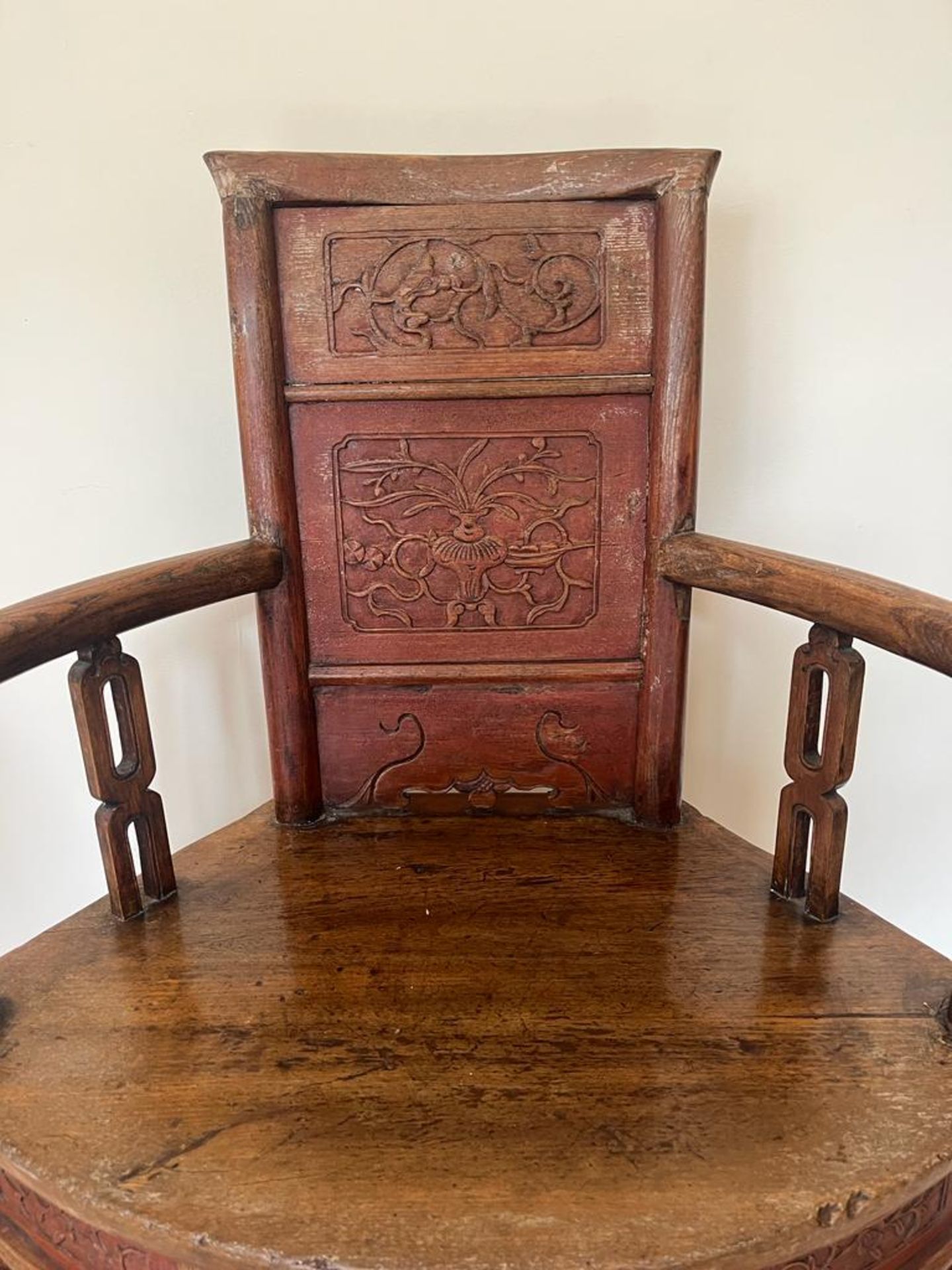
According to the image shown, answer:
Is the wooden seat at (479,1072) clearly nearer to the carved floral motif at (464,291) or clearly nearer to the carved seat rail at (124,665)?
the carved seat rail at (124,665)

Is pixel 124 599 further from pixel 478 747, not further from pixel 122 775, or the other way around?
pixel 478 747

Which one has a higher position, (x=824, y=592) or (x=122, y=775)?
(x=824, y=592)

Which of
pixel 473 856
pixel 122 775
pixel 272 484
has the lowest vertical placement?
pixel 473 856

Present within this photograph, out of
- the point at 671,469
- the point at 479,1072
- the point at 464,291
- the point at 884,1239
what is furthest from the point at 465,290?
the point at 884,1239

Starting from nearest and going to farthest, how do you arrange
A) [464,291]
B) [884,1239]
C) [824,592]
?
1. [884,1239]
2. [824,592]
3. [464,291]

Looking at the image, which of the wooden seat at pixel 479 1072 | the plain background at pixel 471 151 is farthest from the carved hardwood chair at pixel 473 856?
the plain background at pixel 471 151

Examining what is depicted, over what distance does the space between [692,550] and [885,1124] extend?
532 millimetres

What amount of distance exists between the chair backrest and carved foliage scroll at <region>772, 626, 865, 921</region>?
0.17 meters

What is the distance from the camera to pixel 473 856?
1.00 m

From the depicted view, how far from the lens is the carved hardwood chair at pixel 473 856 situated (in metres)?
0.62

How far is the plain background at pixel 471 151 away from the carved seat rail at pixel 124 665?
39 cm

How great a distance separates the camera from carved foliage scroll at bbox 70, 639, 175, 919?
86cm

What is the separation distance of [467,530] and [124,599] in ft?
1.20

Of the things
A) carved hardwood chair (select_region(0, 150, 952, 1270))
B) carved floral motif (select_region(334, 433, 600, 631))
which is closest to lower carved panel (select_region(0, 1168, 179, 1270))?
carved hardwood chair (select_region(0, 150, 952, 1270))
